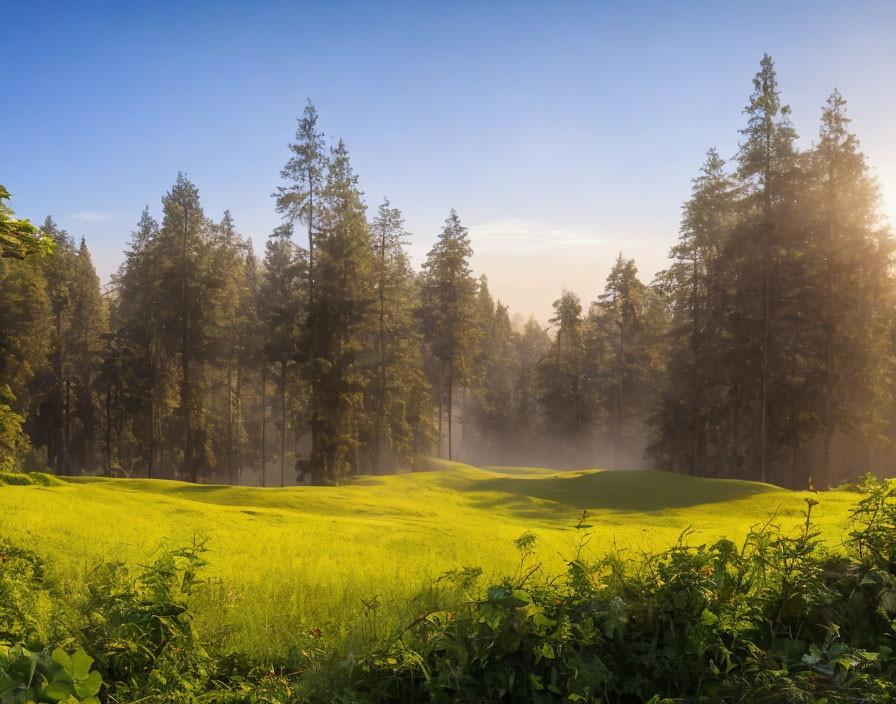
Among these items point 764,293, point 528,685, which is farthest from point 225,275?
point 528,685

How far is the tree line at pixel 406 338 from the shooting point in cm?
2986

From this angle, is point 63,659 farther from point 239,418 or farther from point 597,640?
point 239,418

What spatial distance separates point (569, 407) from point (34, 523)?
52218mm

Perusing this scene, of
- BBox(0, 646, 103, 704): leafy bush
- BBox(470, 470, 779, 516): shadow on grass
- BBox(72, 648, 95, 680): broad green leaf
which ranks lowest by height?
BBox(470, 470, 779, 516): shadow on grass

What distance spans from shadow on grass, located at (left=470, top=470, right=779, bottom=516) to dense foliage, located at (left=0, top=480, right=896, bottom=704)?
14.1 m

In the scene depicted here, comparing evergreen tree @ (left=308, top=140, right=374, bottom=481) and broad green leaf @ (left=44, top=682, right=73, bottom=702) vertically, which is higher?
evergreen tree @ (left=308, top=140, right=374, bottom=481)

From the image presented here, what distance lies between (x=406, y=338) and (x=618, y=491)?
24151 mm

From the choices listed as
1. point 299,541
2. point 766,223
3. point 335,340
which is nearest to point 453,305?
point 335,340

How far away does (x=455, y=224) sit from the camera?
47.4 m

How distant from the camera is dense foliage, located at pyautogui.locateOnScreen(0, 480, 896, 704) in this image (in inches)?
154

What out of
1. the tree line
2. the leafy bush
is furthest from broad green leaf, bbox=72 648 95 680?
the tree line

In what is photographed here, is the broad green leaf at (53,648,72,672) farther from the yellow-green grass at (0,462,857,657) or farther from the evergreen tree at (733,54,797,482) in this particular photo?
the evergreen tree at (733,54,797,482)

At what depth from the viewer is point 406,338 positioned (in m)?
43.7

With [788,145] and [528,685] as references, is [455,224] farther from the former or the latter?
[528,685]
